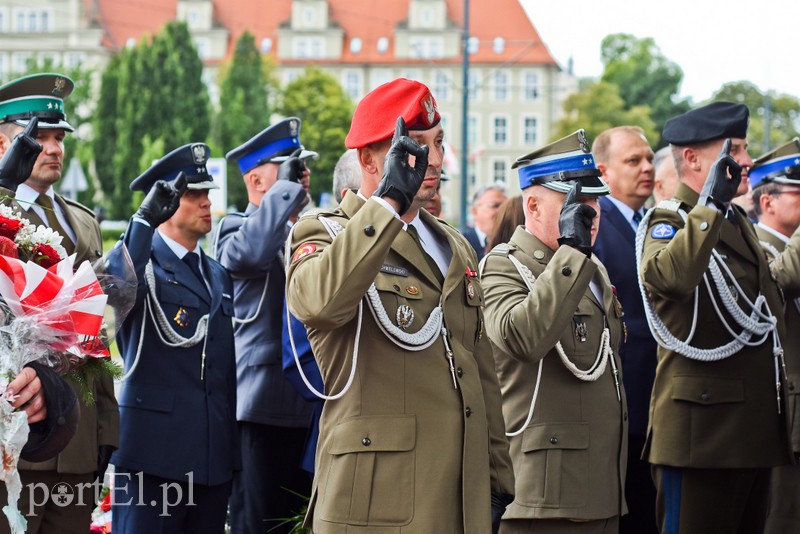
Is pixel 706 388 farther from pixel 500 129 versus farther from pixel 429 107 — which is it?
pixel 500 129

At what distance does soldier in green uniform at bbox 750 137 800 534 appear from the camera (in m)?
5.99

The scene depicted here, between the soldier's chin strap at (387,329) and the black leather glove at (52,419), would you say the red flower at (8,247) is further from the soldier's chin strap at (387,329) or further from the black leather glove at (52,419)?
the soldier's chin strap at (387,329)

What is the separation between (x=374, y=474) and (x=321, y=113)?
76.2 metres

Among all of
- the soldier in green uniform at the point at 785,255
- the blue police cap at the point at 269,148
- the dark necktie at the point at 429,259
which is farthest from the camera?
the blue police cap at the point at 269,148

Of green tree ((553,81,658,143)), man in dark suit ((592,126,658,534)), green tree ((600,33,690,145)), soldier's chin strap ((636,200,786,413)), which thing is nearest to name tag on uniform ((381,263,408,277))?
soldier's chin strap ((636,200,786,413))

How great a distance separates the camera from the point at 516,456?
15.3ft

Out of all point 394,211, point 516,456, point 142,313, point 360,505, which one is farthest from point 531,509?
point 142,313

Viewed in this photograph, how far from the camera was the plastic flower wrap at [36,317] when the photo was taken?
325cm

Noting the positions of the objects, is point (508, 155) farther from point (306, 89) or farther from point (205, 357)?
point (205, 357)

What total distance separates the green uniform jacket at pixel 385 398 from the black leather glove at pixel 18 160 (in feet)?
4.50

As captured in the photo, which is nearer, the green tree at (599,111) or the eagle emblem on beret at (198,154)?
the eagle emblem on beret at (198,154)

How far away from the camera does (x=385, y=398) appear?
3637mm

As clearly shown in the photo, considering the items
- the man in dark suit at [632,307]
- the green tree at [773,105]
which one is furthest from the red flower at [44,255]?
the green tree at [773,105]

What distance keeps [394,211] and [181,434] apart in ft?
7.59
